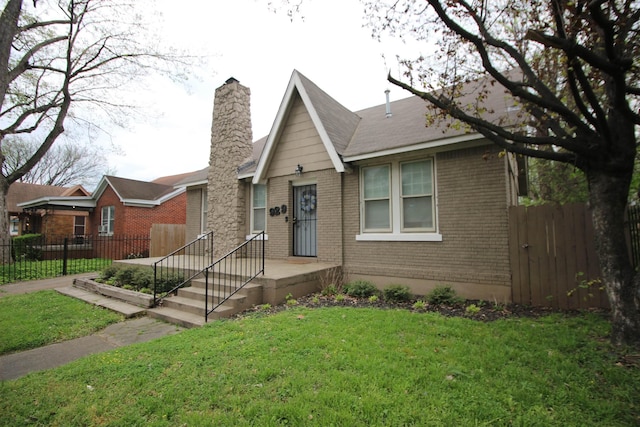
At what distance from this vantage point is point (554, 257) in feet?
20.3

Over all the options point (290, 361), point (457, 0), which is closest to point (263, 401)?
point (290, 361)

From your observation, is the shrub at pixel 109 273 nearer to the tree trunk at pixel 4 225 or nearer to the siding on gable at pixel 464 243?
the siding on gable at pixel 464 243

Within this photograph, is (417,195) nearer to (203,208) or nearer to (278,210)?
(278,210)

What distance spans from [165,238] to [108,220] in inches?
384

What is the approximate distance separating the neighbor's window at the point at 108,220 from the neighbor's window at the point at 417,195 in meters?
20.8

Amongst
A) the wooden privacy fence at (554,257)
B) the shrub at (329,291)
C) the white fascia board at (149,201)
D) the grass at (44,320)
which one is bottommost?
the grass at (44,320)

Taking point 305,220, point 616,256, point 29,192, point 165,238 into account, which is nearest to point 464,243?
point 616,256

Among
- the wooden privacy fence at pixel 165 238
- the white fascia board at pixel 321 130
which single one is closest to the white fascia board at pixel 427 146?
the white fascia board at pixel 321 130

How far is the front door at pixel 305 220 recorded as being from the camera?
9805 mm

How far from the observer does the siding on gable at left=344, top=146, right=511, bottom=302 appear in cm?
678

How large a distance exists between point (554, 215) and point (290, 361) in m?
5.93

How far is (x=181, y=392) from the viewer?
3.24 m

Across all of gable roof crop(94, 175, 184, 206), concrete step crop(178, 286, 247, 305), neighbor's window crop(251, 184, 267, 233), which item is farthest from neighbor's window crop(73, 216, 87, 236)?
concrete step crop(178, 286, 247, 305)

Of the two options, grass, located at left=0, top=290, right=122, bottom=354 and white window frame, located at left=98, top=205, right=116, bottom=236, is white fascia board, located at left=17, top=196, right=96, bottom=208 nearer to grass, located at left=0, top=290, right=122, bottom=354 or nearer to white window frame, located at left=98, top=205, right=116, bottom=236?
white window frame, located at left=98, top=205, right=116, bottom=236
